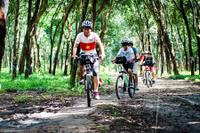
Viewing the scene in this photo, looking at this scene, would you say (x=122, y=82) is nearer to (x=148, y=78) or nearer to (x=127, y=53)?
(x=127, y=53)

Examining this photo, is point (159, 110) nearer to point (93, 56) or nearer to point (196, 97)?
point (93, 56)

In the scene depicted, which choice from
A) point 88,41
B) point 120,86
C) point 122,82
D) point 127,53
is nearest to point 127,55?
point 127,53

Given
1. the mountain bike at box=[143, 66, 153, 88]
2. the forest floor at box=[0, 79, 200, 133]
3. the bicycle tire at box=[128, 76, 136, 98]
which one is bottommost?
the forest floor at box=[0, 79, 200, 133]

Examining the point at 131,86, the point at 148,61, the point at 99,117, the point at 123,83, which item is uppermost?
the point at 148,61

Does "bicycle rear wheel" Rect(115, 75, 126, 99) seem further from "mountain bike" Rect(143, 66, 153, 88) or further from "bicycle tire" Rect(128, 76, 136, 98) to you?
"mountain bike" Rect(143, 66, 153, 88)

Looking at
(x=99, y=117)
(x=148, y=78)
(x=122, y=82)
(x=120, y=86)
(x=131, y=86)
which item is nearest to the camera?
(x=99, y=117)

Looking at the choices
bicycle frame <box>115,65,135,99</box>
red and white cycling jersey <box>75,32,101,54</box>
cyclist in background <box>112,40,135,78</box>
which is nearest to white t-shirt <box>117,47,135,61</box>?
cyclist in background <box>112,40,135,78</box>

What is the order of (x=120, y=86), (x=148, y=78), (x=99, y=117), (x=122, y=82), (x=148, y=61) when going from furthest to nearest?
1. (x=148, y=61)
2. (x=148, y=78)
3. (x=122, y=82)
4. (x=120, y=86)
5. (x=99, y=117)

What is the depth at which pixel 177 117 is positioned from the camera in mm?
11414

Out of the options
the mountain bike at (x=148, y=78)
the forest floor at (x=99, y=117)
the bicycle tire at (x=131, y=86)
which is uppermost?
the mountain bike at (x=148, y=78)

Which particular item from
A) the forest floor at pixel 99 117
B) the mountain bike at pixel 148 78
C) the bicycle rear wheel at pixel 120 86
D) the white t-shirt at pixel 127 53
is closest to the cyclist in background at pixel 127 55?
the white t-shirt at pixel 127 53

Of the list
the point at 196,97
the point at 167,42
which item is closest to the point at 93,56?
the point at 196,97

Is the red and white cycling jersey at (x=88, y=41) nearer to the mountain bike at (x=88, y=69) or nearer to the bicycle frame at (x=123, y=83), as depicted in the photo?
the mountain bike at (x=88, y=69)

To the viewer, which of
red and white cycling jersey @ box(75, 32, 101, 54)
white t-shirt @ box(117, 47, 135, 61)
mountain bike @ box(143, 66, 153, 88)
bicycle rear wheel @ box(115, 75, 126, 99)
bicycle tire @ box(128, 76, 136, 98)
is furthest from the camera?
mountain bike @ box(143, 66, 153, 88)
